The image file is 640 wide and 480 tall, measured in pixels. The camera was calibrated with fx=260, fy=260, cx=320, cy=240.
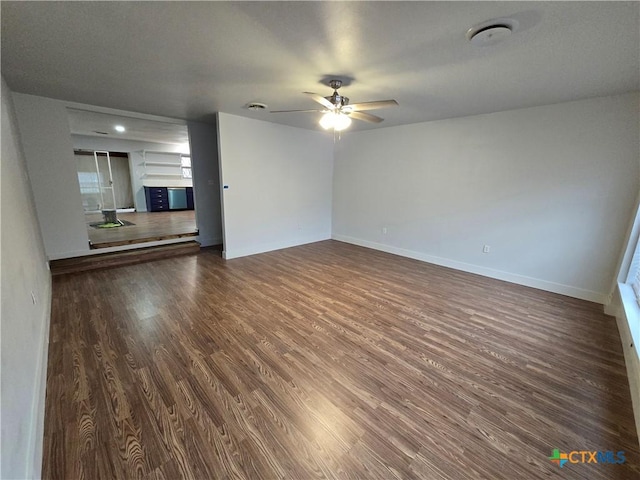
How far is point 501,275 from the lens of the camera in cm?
384

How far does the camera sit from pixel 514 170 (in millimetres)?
3562

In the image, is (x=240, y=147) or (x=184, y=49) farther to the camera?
(x=240, y=147)

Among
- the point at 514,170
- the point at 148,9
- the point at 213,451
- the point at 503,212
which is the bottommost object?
the point at 213,451

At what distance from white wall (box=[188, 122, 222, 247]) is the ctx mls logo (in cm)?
552

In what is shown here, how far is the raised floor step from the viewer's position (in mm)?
3745

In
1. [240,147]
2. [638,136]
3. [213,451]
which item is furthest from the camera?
[240,147]

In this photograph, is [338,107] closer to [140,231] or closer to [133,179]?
[140,231]

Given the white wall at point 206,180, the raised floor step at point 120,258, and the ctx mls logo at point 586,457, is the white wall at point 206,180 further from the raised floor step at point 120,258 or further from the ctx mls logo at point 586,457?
the ctx mls logo at point 586,457

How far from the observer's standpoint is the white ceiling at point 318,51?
1.54 m

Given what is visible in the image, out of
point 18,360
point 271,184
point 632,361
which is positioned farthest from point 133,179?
point 632,361

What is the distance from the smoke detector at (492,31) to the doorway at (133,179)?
6.25 m

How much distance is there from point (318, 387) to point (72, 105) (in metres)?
4.87

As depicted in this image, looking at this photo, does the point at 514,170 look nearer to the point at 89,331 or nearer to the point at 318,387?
the point at 318,387

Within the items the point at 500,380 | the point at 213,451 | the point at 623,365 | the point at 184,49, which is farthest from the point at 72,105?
the point at 623,365
